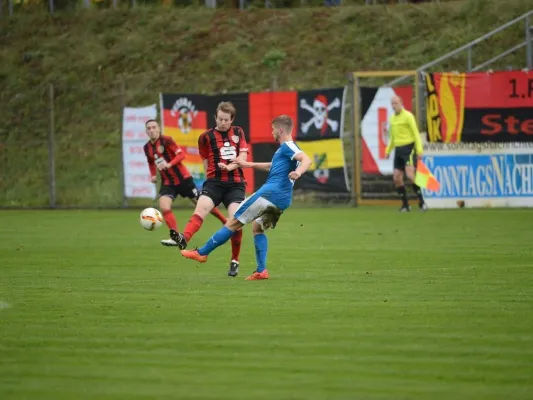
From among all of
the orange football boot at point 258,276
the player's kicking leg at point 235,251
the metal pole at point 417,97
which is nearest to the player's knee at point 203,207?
the player's kicking leg at point 235,251

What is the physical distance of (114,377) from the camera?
7387 mm

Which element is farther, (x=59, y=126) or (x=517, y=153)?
(x=59, y=126)

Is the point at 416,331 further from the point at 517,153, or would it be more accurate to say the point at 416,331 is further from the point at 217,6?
the point at 217,6

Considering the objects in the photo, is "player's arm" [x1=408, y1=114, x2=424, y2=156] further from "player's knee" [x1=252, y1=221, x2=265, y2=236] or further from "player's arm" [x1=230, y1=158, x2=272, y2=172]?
"player's knee" [x1=252, y1=221, x2=265, y2=236]

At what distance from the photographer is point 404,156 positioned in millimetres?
25234

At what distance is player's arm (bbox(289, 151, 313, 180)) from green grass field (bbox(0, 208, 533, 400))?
110 centimetres

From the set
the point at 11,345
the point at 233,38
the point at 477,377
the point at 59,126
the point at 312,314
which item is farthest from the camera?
the point at 233,38

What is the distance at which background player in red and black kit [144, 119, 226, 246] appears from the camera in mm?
19297

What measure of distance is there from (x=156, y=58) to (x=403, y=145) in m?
18.5

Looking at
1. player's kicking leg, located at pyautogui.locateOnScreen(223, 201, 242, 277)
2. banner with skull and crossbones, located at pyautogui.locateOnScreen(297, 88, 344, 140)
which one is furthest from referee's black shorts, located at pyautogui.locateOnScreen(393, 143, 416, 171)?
player's kicking leg, located at pyautogui.locateOnScreen(223, 201, 242, 277)

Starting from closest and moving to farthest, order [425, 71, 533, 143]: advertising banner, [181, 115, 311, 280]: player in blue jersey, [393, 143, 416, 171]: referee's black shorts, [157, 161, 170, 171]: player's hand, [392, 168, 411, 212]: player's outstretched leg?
[181, 115, 311, 280]: player in blue jersey < [157, 161, 170, 171]: player's hand < [393, 143, 416, 171]: referee's black shorts < [392, 168, 411, 212]: player's outstretched leg < [425, 71, 533, 143]: advertising banner

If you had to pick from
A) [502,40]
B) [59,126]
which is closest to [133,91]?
[59,126]

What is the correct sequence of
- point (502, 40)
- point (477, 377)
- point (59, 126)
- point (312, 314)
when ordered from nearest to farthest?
point (477, 377) → point (312, 314) → point (502, 40) → point (59, 126)

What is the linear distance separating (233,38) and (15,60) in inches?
319
